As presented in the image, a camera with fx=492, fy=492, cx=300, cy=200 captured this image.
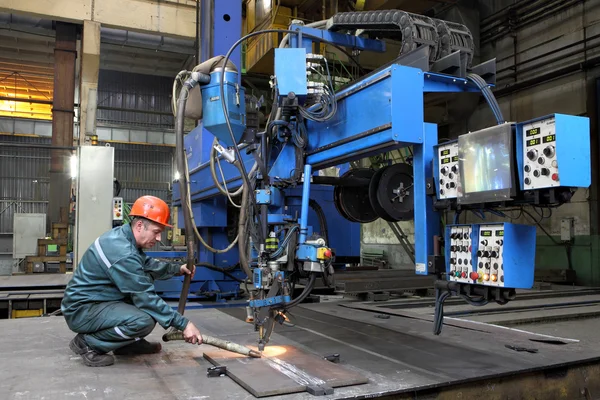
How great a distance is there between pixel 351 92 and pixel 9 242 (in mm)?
15999

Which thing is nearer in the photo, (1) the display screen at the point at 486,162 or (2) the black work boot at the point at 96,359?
(1) the display screen at the point at 486,162

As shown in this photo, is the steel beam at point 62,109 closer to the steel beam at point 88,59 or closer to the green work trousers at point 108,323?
the steel beam at point 88,59

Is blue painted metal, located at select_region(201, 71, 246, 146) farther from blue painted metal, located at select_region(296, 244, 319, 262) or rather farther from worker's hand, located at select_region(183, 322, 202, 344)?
worker's hand, located at select_region(183, 322, 202, 344)

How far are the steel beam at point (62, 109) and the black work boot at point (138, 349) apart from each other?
8.48 meters

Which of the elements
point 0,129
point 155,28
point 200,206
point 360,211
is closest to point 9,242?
point 0,129

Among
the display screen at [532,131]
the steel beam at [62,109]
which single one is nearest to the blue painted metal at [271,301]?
the display screen at [532,131]

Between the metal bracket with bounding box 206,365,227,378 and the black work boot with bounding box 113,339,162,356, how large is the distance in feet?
2.40

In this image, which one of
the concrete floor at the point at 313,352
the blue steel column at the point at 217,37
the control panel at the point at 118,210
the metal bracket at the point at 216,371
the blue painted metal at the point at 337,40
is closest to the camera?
the concrete floor at the point at 313,352

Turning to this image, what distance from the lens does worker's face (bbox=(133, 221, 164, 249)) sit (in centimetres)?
325

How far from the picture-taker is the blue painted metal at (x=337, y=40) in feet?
12.3

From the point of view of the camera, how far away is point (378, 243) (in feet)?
47.9

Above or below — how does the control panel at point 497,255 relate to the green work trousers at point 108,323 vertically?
above

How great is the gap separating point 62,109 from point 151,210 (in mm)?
9671

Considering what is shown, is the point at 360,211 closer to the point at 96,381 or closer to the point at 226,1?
the point at 96,381
